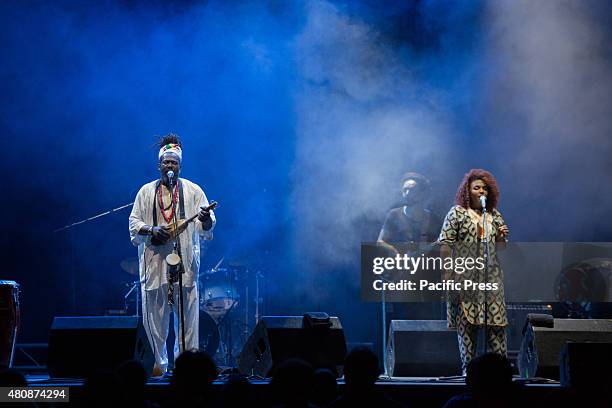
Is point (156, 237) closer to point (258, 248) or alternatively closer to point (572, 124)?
point (258, 248)

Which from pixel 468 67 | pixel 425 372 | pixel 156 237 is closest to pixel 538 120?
pixel 468 67

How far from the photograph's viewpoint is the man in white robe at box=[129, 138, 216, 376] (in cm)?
824

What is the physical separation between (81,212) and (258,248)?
2464 mm

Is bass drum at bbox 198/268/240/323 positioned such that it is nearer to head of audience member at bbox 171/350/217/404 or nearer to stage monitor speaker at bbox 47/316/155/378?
stage monitor speaker at bbox 47/316/155/378

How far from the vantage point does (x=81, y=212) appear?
1150cm

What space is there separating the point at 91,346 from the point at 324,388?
280cm

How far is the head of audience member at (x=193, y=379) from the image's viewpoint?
15.7ft

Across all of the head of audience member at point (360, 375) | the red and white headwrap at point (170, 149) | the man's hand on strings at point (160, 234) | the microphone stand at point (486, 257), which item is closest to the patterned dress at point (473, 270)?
the microphone stand at point (486, 257)

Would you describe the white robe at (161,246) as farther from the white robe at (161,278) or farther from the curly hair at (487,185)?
the curly hair at (487,185)

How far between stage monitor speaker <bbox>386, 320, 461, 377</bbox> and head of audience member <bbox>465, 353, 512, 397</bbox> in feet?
11.1

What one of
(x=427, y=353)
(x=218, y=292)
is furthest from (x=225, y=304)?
(x=427, y=353)

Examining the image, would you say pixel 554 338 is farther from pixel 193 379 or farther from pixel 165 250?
pixel 193 379

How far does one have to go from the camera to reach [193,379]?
190 inches

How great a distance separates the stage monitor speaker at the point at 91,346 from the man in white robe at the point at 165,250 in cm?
80
